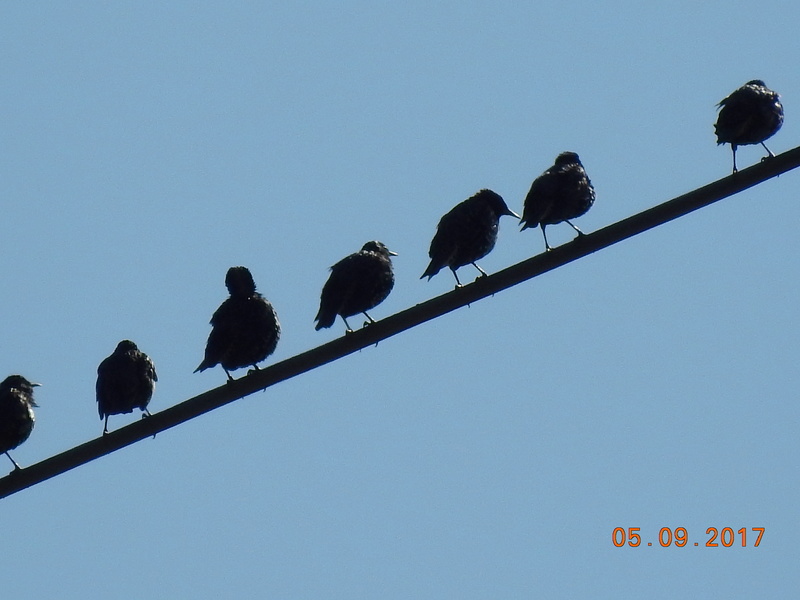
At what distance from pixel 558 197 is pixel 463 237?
890mm

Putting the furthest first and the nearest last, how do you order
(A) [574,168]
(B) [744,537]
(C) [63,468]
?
(A) [574,168] < (B) [744,537] < (C) [63,468]

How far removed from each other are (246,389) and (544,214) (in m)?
5.35

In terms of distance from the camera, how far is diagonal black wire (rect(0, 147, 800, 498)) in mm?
6328

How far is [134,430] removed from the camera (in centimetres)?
621

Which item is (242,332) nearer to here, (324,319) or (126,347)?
(324,319)

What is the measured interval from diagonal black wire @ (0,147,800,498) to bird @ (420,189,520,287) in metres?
4.88

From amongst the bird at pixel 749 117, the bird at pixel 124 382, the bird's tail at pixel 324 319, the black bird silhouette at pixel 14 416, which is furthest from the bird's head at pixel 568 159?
the black bird silhouette at pixel 14 416

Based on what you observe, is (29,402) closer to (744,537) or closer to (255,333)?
(255,333)

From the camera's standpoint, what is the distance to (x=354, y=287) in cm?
1080

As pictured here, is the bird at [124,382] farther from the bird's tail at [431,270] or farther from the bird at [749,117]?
the bird at [749,117]

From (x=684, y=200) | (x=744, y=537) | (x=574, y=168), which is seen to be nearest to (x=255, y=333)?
(x=574, y=168)

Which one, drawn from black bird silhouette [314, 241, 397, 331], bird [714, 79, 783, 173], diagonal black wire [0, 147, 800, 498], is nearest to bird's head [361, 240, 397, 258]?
black bird silhouette [314, 241, 397, 331]

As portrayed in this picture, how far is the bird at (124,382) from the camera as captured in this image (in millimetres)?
11641

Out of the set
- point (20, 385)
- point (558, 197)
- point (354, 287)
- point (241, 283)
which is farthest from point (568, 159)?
point (20, 385)
